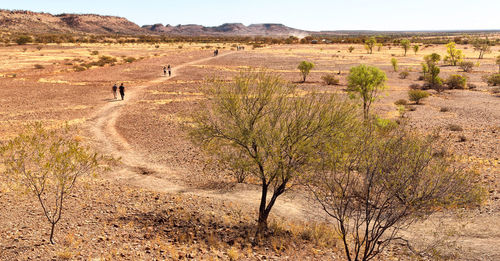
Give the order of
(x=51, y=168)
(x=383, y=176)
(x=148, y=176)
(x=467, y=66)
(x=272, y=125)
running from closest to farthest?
(x=383, y=176) < (x=51, y=168) < (x=272, y=125) < (x=148, y=176) < (x=467, y=66)

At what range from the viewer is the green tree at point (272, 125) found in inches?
508

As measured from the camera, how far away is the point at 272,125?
13180 mm

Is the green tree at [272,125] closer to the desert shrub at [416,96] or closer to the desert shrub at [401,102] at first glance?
the desert shrub at [401,102]

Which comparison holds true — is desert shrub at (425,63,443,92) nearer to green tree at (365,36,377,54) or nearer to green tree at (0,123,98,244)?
green tree at (0,123,98,244)

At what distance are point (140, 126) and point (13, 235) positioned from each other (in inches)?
721

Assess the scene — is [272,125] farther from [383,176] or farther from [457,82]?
[457,82]

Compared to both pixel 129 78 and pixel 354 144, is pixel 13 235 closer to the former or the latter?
pixel 354 144

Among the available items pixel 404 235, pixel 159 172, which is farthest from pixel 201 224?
pixel 404 235

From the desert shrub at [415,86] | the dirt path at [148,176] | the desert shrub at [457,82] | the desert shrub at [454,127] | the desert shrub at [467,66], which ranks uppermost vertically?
the desert shrub at [467,66]

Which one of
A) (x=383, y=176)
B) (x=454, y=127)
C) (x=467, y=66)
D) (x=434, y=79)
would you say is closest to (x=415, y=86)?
(x=434, y=79)

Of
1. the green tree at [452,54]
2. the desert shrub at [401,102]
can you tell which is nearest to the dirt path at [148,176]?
the desert shrub at [401,102]

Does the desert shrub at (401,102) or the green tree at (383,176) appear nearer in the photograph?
the green tree at (383,176)

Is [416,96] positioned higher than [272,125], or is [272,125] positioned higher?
[272,125]

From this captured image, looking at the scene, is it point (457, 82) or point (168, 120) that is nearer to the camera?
point (168, 120)
